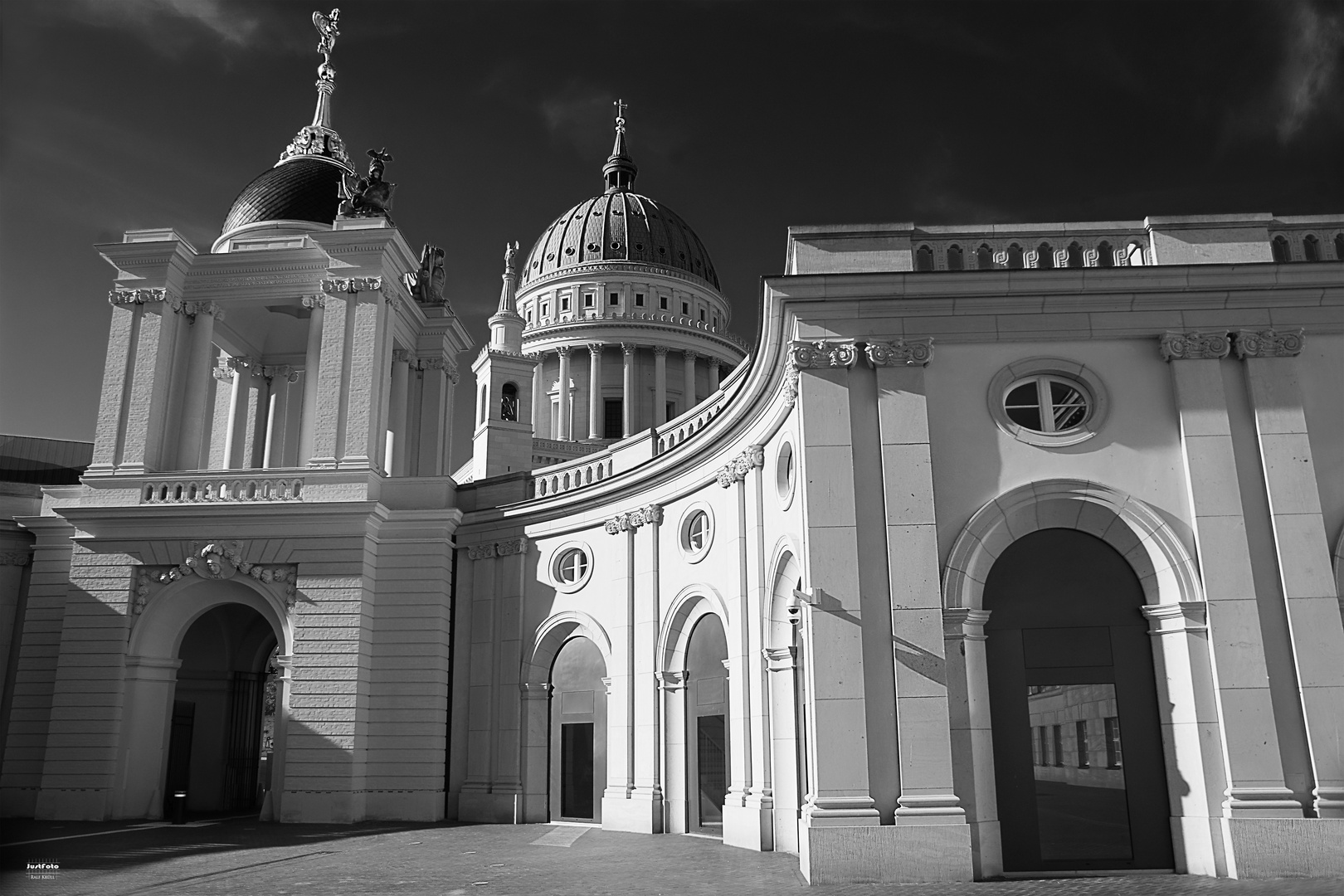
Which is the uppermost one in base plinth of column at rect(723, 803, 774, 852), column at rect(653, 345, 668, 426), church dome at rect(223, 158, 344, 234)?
column at rect(653, 345, 668, 426)

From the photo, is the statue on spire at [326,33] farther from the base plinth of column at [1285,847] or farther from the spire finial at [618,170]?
the spire finial at [618,170]

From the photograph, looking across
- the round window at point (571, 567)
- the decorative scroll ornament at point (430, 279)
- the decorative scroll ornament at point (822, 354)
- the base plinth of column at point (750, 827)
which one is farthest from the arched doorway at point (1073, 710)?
the decorative scroll ornament at point (430, 279)

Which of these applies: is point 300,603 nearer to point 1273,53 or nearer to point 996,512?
point 996,512

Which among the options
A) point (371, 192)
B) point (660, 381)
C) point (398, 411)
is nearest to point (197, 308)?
point (371, 192)

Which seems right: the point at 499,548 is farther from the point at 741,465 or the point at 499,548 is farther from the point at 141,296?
the point at 141,296

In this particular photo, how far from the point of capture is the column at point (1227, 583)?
56.2 ft

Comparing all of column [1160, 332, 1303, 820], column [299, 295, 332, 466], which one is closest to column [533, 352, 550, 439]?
column [299, 295, 332, 466]

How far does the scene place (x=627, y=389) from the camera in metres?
84.8

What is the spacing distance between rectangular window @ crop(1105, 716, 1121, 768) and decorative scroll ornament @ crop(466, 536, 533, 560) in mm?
18643

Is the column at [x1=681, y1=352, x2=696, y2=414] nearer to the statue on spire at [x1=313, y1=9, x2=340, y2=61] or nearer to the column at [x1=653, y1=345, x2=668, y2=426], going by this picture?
the column at [x1=653, y1=345, x2=668, y2=426]

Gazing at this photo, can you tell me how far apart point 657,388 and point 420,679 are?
5550 cm

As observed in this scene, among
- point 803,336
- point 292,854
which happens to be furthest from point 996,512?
point 292,854

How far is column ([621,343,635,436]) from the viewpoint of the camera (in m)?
82.4

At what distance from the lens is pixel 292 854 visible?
22.2 meters
